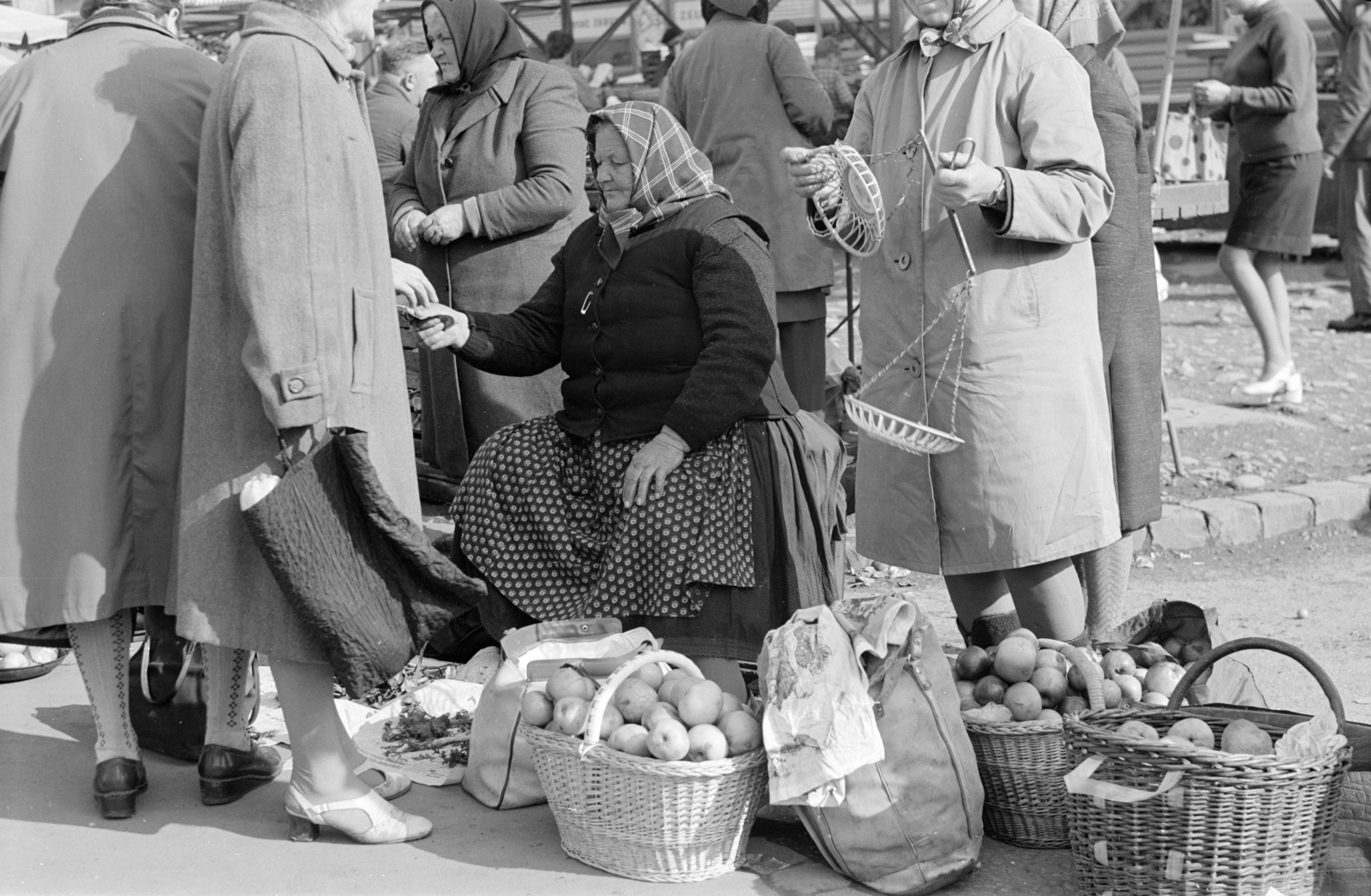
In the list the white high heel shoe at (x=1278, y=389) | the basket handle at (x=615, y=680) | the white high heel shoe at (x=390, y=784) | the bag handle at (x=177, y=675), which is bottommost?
the white high heel shoe at (x=1278, y=389)

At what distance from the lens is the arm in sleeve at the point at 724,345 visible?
12.3ft

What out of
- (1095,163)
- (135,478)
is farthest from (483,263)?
(1095,163)

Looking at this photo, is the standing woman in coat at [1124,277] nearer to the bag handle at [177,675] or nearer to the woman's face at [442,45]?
the woman's face at [442,45]

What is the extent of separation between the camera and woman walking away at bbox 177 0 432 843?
9.78 feet

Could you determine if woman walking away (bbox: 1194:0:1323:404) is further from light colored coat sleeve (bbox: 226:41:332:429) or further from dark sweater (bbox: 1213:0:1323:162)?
light colored coat sleeve (bbox: 226:41:332:429)

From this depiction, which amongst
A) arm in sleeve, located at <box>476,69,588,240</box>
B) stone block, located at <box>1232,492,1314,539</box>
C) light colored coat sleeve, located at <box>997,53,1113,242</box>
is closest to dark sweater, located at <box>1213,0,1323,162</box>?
stone block, located at <box>1232,492,1314,539</box>

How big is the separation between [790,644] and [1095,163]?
52.7 inches

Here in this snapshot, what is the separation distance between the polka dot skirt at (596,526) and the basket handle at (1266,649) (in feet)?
3.70

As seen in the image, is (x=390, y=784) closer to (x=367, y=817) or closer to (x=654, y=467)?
(x=367, y=817)

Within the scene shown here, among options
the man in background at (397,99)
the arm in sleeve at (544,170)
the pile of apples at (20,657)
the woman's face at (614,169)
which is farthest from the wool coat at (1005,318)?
the man in background at (397,99)

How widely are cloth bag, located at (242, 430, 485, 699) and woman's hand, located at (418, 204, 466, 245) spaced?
2.06 meters

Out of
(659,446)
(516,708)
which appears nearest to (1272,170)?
(659,446)

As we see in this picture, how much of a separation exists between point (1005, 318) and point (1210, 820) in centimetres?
125

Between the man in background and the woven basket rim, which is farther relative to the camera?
the man in background
